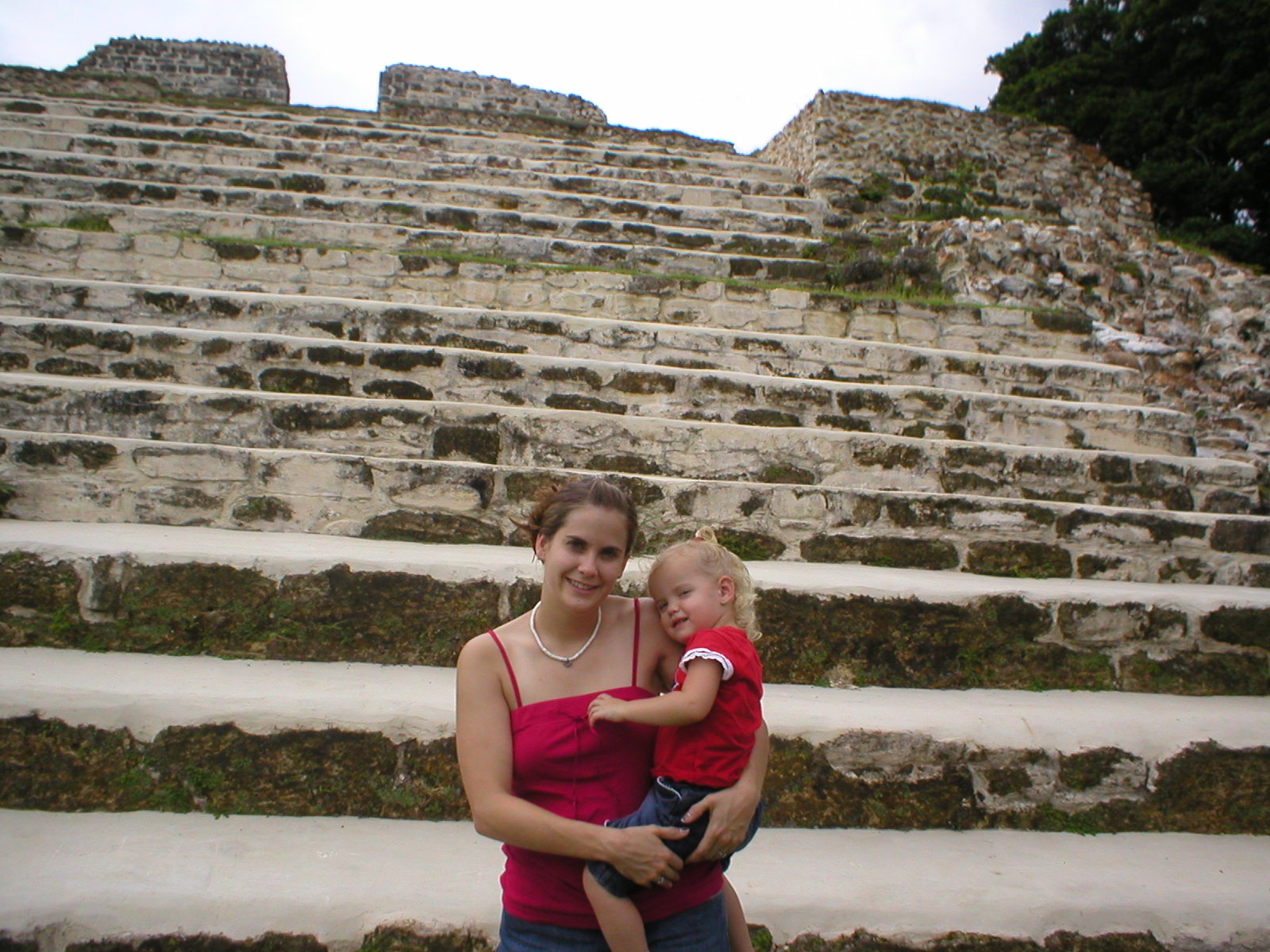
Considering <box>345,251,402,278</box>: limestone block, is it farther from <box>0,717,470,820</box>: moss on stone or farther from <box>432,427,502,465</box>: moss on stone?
<box>0,717,470,820</box>: moss on stone

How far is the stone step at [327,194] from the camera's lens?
5312 mm

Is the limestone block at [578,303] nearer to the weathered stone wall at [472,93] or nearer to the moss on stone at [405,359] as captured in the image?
the moss on stone at [405,359]

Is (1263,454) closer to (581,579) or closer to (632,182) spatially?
(581,579)

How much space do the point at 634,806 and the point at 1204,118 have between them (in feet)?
54.9

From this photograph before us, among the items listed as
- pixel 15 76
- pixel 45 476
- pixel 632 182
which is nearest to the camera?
pixel 45 476

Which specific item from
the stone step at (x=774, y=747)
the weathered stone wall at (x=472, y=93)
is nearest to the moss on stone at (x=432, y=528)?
the stone step at (x=774, y=747)

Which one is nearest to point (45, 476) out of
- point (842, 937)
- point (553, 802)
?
point (553, 802)

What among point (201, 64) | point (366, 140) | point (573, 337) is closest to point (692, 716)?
point (573, 337)

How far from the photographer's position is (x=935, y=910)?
154cm

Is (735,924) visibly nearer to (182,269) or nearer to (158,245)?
(182,269)

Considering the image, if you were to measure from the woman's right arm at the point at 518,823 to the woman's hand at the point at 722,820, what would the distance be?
44 mm

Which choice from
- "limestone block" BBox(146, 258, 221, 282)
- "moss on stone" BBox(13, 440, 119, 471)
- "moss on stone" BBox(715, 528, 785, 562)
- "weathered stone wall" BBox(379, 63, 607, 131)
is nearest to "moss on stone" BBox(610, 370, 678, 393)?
"moss on stone" BBox(715, 528, 785, 562)

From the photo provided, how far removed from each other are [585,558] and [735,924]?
2.33 ft

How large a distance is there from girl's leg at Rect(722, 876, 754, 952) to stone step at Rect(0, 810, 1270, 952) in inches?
6.5
